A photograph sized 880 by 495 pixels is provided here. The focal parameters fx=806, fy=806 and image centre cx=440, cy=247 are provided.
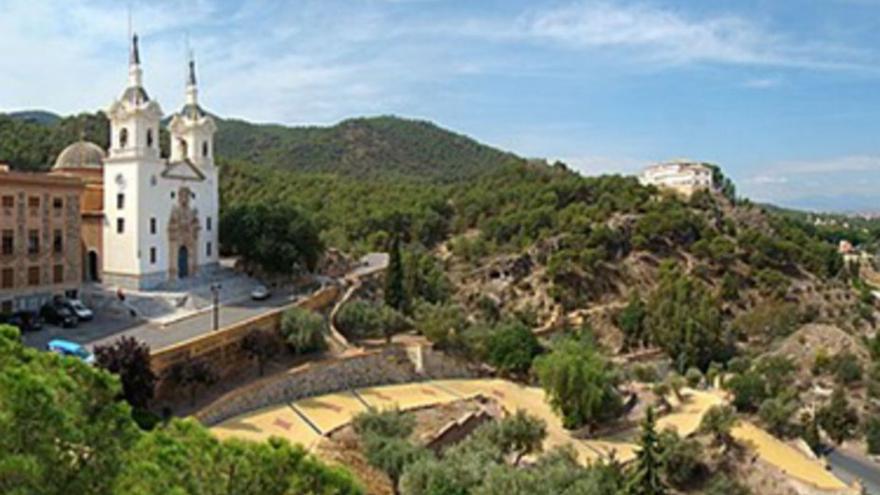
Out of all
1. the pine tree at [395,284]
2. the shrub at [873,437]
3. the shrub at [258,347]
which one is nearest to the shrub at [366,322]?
the pine tree at [395,284]

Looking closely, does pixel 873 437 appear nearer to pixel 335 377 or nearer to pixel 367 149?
pixel 335 377

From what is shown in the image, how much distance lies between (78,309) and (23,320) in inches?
100

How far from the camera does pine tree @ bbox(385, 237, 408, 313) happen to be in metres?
43.5

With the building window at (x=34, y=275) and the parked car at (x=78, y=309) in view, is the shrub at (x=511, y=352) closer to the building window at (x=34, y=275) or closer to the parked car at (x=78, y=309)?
the parked car at (x=78, y=309)

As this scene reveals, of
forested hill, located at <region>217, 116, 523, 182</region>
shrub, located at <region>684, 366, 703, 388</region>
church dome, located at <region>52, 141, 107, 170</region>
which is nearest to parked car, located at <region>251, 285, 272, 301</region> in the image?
church dome, located at <region>52, 141, 107, 170</region>

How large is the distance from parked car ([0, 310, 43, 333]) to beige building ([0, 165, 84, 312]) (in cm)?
60

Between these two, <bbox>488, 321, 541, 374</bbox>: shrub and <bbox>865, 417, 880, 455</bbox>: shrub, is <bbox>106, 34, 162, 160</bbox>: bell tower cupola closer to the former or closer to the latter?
<bbox>488, 321, 541, 374</bbox>: shrub

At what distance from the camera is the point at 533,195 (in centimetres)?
7662

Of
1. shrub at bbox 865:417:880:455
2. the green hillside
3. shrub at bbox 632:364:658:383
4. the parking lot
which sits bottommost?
shrub at bbox 865:417:880:455

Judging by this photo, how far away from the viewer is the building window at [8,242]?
32031 mm

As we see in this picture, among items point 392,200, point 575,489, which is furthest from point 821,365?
point 392,200

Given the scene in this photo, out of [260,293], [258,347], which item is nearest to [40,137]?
[260,293]

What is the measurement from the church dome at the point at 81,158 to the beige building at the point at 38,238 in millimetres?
8738

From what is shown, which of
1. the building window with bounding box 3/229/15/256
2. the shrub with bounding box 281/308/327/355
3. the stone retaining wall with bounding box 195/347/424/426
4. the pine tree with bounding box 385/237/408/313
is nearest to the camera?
the stone retaining wall with bounding box 195/347/424/426
